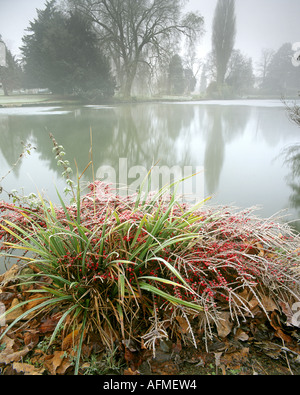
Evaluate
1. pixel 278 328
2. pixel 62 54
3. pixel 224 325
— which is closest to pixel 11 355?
pixel 224 325

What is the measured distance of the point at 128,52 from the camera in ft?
17.1

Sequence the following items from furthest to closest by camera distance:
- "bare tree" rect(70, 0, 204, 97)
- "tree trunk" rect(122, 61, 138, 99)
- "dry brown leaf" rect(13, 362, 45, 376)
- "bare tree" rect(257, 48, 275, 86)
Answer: "tree trunk" rect(122, 61, 138, 99), "bare tree" rect(257, 48, 275, 86), "bare tree" rect(70, 0, 204, 97), "dry brown leaf" rect(13, 362, 45, 376)

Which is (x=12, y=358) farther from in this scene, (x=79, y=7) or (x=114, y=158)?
(x=79, y=7)

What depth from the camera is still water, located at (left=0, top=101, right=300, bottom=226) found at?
2084 millimetres

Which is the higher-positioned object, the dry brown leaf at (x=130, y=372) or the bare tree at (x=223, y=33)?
the bare tree at (x=223, y=33)

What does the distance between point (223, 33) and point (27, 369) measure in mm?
6923

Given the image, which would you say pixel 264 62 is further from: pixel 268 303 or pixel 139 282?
pixel 139 282

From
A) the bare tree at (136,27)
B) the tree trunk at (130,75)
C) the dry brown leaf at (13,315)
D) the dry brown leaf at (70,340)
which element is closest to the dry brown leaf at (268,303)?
the dry brown leaf at (70,340)

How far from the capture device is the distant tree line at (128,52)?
168 inches

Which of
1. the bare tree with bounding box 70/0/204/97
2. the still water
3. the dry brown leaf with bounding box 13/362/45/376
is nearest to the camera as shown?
the dry brown leaf with bounding box 13/362/45/376

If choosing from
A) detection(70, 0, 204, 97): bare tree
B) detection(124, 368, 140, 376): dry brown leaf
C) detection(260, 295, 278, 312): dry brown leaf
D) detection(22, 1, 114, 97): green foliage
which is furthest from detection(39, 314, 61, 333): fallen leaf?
detection(70, 0, 204, 97): bare tree

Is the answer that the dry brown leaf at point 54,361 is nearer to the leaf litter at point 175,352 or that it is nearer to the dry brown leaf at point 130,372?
the leaf litter at point 175,352

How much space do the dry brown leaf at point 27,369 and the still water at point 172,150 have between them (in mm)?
827

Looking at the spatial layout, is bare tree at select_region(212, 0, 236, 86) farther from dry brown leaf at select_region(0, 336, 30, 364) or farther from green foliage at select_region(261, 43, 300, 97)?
dry brown leaf at select_region(0, 336, 30, 364)
